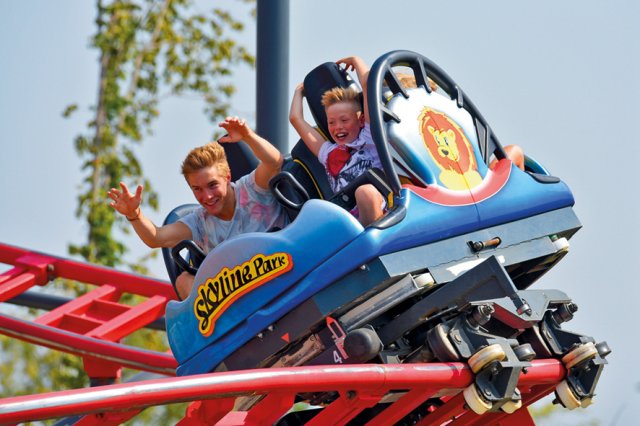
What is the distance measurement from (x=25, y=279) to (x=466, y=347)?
236cm

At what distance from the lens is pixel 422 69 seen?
357cm

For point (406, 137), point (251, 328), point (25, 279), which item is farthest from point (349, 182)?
point (25, 279)

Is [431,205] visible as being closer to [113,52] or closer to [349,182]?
[349,182]

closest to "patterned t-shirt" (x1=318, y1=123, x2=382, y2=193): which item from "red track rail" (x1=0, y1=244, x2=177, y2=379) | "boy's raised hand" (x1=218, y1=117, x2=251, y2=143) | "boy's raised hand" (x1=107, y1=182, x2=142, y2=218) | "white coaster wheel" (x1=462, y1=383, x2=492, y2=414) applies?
"boy's raised hand" (x1=218, y1=117, x2=251, y2=143)

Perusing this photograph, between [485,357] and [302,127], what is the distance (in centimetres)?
97

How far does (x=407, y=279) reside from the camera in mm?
3107

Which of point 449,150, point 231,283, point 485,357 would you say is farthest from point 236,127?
point 485,357

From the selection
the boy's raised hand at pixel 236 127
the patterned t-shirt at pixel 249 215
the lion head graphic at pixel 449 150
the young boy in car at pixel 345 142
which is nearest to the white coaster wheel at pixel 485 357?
the lion head graphic at pixel 449 150

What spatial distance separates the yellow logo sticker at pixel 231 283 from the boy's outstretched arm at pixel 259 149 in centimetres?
42

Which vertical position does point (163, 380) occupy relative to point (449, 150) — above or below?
below

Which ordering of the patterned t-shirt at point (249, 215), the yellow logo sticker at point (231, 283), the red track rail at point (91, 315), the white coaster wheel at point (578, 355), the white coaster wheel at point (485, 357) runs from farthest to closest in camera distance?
the red track rail at point (91, 315)
the patterned t-shirt at point (249, 215)
the white coaster wheel at point (578, 355)
the yellow logo sticker at point (231, 283)
the white coaster wheel at point (485, 357)

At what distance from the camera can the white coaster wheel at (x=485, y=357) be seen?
3.04 meters

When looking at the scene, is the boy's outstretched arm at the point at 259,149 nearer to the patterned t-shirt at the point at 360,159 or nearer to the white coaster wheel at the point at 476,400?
the patterned t-shirt at the point at 360,159

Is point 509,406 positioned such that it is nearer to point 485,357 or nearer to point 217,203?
point 485,357
